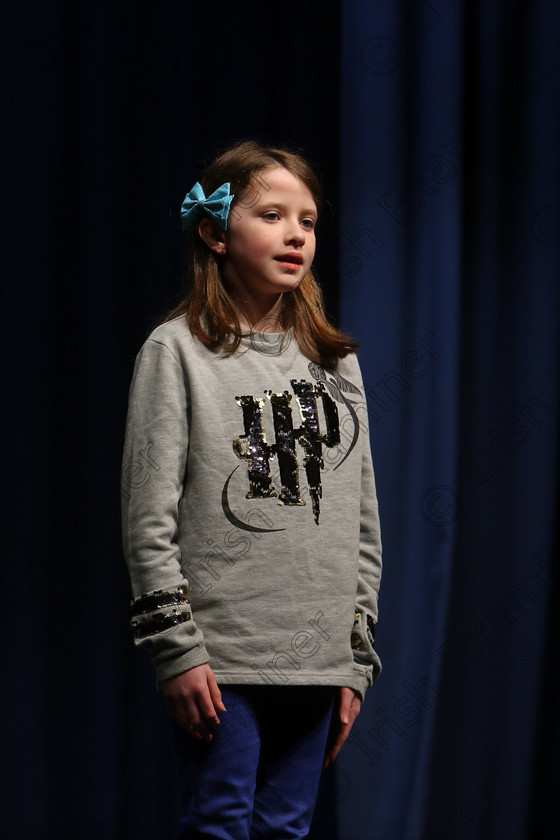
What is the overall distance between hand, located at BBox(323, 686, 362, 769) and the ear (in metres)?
0.65

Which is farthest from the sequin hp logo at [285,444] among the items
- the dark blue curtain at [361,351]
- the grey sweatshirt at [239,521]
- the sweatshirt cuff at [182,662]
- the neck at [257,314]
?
the dark blue curtain at [361,351]

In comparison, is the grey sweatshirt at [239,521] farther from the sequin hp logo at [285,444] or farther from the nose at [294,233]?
the nose at [294,233]

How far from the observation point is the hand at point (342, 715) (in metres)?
1.22

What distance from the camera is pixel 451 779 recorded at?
5.77 feet

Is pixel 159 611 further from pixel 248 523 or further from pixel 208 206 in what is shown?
pixel 208 206

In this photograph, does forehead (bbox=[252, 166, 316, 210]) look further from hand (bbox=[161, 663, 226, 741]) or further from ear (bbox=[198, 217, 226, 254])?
hand (bbox=[161, 663, 226, 741])

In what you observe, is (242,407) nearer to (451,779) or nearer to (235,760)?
(235,760)

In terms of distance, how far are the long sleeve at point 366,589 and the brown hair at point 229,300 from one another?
0.47 feet

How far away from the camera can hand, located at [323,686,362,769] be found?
48.1 inches

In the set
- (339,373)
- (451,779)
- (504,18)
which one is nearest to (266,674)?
(339,373)

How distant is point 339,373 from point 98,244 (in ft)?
2.18

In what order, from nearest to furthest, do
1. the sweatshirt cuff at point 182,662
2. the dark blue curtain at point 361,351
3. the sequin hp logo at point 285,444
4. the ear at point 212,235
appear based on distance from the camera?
the sweatshirt cuff at point 182,662, the sequin hp logo at point 285,444, the ear at point 212,235, the dark blue curtain at point 361,351

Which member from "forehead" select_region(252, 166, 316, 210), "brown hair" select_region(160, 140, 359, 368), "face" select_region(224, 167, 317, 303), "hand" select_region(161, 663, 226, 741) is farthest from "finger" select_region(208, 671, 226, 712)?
"forehead" select_region(252, 166, 316, 210)

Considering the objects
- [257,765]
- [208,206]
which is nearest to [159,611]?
[257,765]
